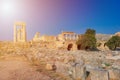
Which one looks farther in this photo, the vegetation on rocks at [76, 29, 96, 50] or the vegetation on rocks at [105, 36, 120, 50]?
the vegetation on rocks at [105, 36, 120, 50]

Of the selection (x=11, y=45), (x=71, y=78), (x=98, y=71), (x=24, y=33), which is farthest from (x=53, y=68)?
(x=24, y=33)

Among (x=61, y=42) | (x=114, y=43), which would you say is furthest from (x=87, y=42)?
(x=114, y=43)

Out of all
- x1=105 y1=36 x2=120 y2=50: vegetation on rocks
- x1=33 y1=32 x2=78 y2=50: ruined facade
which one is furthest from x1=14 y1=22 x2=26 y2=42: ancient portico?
x1=105 y1=36 x2=120 y2=50: vegetation on rocks

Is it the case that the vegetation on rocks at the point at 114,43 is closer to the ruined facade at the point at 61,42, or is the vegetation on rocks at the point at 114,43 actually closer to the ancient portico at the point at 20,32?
the ruined facade at the point at 61,42

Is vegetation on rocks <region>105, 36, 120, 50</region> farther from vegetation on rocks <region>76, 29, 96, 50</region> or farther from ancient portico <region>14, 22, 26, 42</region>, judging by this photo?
ancient portico <region>14, 22, 26, 42</region>

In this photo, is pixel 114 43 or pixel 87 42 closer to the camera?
pixel 87 42

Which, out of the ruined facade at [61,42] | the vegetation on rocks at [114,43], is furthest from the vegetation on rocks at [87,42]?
the vegetation on rocks at [114,43]

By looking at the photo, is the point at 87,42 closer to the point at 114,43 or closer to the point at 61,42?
the point at 61,42

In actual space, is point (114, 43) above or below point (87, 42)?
below

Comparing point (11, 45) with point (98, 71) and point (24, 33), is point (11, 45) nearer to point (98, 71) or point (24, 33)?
point (24, 33)

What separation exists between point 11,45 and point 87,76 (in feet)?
79.4

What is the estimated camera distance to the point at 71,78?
348 inches

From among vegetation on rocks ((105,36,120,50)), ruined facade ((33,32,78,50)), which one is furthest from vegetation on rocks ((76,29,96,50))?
vegetation on rocks ((105,36,120,50))

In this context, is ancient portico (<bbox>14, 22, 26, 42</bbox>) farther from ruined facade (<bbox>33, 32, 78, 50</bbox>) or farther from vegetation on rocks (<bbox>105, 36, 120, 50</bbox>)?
vegetation on rocks (<bbox>105, 36, 120, 50</bbox>)
